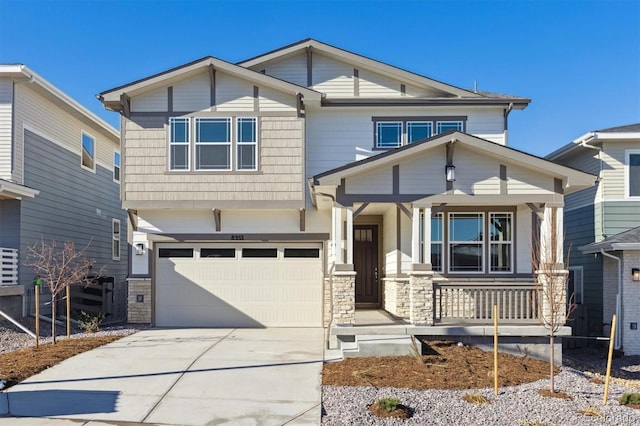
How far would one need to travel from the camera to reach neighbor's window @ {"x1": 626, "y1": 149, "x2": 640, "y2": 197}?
46.3 feet

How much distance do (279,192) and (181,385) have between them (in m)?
6.29

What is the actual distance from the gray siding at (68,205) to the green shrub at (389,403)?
10.4 metres

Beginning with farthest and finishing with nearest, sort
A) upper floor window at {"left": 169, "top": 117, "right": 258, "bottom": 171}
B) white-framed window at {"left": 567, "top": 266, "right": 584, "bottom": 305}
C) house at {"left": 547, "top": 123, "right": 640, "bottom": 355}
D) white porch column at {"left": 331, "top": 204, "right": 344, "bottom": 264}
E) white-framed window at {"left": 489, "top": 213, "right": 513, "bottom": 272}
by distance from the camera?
white-framed window at {"left": 567, "top": 266, "right": 584, "bottom": 305} → upper floor window at {"left": 169, "top": 117, "right": 258, "bottom": 171} → house at {"left": 547, "top": 123, "right": 640, "bottom": 355} → white-framed window at {"left": 489, "top": 213, "right": 513, "bottom": 272} → white porch column at {"left": 331, "top": 204, "right": 344, "bottom": 264}

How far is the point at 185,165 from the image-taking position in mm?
13320

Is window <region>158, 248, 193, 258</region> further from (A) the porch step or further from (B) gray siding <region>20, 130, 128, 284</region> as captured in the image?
(A) the porch step

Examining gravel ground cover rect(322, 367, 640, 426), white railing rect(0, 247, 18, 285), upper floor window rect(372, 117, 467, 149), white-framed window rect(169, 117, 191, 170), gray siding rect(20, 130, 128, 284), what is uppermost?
upper floor window rect(372, 117, 467, 149)

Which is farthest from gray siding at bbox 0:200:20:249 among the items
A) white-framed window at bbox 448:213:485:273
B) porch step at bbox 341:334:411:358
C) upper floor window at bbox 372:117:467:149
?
white-framed window at bbox 448:213:485:273

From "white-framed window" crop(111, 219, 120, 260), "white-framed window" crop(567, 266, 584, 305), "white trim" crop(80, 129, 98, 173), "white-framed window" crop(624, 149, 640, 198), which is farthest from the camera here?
"white-framed window" crop(111, 219, 120, 260)

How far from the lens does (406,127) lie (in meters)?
13.9

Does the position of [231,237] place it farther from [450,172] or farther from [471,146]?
[471,146]

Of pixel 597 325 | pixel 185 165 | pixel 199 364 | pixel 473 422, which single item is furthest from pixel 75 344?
pixel 597 325

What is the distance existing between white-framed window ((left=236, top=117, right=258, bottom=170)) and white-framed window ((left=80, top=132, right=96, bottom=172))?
256 inches

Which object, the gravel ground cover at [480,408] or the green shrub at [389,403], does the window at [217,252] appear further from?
the green shrub at [389,403]

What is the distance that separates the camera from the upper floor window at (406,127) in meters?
13.8
